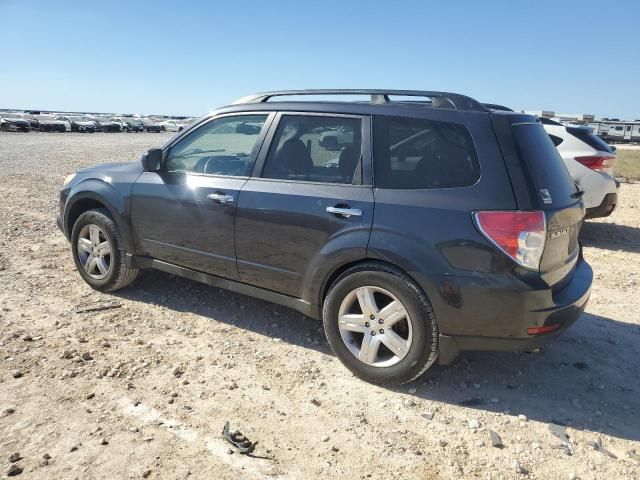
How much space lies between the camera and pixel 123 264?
4.75 m

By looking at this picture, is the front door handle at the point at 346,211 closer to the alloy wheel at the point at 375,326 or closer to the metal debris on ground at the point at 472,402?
the alloy wheel at the point at 375,326

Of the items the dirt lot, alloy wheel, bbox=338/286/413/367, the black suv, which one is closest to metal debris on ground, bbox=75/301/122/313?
the dirt lot

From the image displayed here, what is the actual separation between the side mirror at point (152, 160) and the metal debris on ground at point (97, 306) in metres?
1.29

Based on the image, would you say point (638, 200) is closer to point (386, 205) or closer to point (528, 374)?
point (528, 374)

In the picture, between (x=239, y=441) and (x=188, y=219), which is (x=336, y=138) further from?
(x=239, y=441)

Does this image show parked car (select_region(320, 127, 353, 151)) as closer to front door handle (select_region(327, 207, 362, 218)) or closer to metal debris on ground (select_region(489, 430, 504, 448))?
front door handle (select_region(327, 207, 362, 218))

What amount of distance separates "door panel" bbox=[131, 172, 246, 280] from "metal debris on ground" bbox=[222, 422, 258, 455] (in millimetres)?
1420

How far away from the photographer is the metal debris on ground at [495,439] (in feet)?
9.48

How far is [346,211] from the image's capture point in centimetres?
338

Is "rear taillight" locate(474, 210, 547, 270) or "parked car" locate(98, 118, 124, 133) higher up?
"rear taillight" locate(474, 210, 547, 270)

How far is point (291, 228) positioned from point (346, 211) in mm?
464

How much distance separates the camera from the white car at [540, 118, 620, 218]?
7180 mm

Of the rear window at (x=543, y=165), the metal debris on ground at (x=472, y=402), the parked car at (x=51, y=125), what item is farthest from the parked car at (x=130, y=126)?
the metal debris on ground at (x=472, y=402)

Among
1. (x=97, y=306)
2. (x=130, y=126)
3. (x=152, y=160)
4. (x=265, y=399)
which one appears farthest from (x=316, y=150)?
(x=130, y=126)
